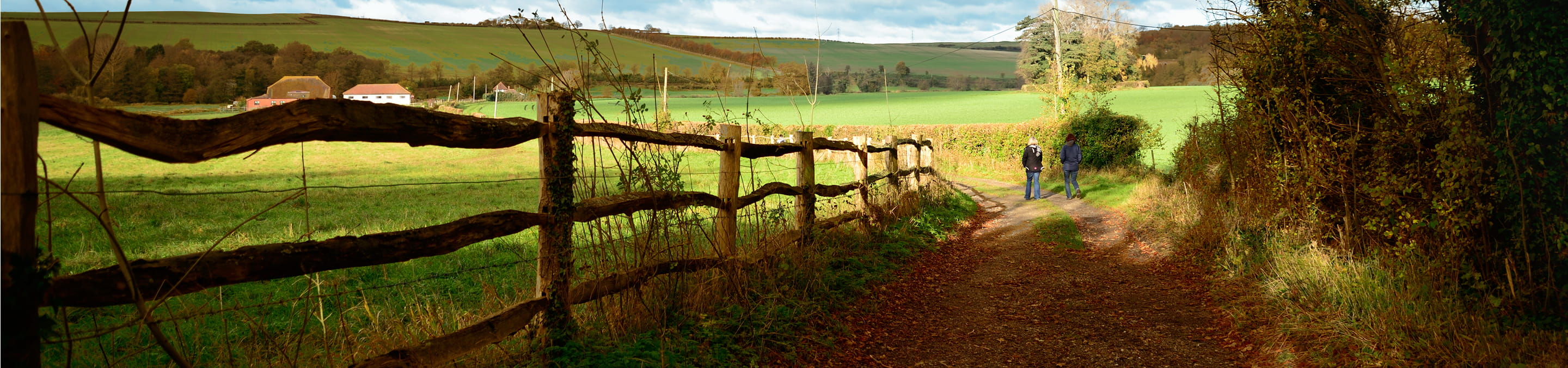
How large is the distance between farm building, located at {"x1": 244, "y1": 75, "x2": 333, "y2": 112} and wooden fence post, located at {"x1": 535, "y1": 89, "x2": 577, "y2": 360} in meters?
1.01

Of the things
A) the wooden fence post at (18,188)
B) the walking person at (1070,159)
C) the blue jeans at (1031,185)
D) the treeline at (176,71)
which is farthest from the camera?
the blue jeans at (1031,185)

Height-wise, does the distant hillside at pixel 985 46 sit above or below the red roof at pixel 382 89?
above

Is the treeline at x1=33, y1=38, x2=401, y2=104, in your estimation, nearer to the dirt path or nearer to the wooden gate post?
the dirt path

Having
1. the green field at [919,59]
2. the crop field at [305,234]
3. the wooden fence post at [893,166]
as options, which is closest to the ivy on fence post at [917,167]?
the wooden fence post at [893,166]

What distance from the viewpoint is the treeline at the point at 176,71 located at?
7.13 feet

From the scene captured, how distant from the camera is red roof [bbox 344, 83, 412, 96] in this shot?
9.12 meters

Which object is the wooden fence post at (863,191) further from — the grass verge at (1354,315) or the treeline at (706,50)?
the grass verge at (1354,315)

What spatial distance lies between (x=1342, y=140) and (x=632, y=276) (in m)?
5.94

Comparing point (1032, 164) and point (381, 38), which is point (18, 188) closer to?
point (1032, 164)

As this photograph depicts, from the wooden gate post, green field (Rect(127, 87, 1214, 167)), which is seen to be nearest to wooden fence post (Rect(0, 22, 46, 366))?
the wooden gate post

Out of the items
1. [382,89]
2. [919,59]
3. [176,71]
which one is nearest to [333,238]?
[176,71]

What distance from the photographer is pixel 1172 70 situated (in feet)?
205

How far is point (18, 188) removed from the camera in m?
1.95

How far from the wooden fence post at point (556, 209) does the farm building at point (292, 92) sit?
3.31ft
